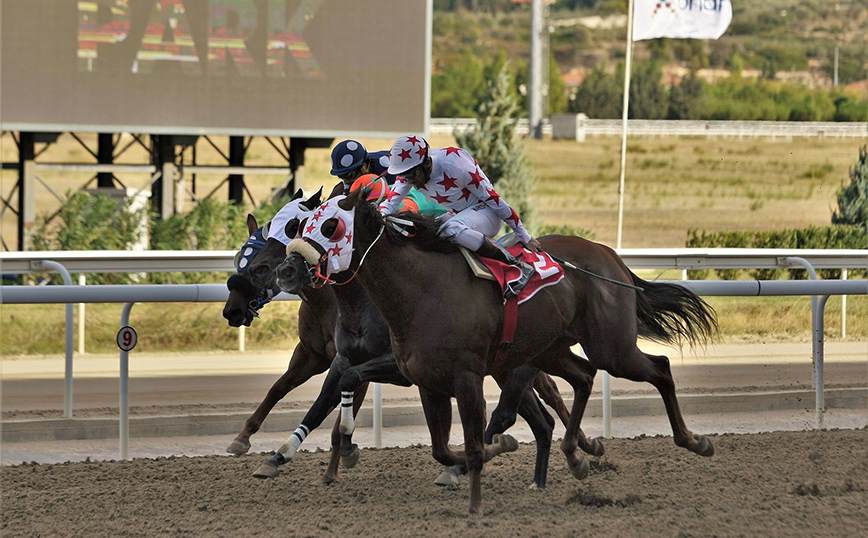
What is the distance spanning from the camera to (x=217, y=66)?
16391mm

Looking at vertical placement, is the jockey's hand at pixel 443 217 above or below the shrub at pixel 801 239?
above

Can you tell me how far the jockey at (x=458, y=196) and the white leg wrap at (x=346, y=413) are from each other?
31.0 inches

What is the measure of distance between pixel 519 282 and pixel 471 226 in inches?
12.7

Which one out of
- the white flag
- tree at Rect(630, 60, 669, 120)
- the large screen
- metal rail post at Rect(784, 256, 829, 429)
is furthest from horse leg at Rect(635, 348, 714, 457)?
tree at Rect(630, 60, 669, 120)

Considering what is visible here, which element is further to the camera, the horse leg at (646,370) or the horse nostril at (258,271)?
the horse leg at (646,370)

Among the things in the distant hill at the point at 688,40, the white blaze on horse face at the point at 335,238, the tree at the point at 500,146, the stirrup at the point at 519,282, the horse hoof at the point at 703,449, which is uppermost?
the distant hill at the point at 688,40

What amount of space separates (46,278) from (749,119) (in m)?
44.3

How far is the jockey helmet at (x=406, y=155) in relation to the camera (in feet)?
14.7

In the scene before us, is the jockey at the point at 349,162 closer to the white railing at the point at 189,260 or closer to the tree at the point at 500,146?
the white railing at the point at 189,260

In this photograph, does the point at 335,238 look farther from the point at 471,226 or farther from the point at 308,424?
the point at 308,424

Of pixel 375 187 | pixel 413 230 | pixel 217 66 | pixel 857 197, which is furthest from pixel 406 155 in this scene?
pixel 857 197

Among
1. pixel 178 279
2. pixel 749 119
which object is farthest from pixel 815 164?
pixel 178 279

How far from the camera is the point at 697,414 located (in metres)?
6.94

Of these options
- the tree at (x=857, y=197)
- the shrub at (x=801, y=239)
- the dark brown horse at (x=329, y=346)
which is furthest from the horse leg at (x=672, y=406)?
the tree at (x=857, y=197)
